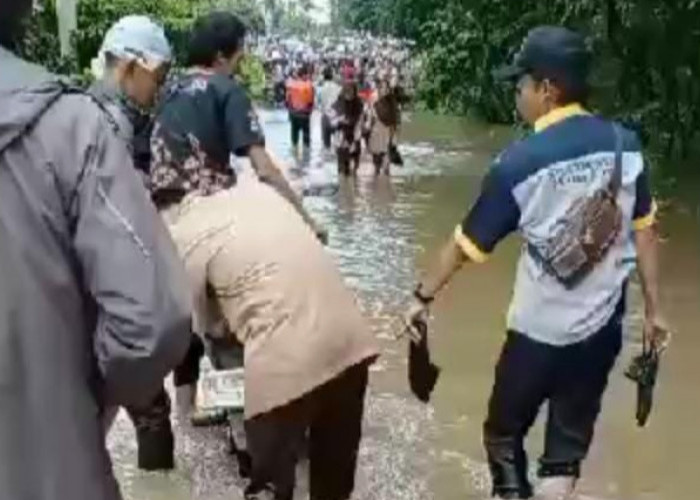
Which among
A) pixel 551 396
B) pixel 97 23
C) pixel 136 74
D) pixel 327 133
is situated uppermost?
pixel 136 74

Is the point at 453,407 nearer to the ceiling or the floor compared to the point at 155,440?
nearer to the floor

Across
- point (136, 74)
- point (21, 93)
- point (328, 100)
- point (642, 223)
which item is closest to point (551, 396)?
point (642, 223)

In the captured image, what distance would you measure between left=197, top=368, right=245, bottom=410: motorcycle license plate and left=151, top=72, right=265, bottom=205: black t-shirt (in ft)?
2.10

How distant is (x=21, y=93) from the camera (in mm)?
2793

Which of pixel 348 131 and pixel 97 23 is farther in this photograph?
pixel 97 23

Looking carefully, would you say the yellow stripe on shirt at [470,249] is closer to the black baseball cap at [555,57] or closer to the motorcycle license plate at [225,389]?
the black baseball cap at [555,57]

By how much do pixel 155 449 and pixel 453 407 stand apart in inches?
70.5

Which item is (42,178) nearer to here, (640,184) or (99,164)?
(99,164)

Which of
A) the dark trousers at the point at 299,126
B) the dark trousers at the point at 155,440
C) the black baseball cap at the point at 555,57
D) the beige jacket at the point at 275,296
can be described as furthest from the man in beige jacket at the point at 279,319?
the dark trousers at the point at 299,126

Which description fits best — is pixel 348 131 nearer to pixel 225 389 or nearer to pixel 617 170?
pixel 225 389

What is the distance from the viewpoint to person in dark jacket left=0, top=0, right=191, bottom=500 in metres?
2.79

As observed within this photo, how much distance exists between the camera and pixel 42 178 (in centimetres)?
279

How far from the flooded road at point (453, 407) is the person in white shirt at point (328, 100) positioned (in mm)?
8270

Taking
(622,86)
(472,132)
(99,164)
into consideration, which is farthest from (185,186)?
(472,132)
